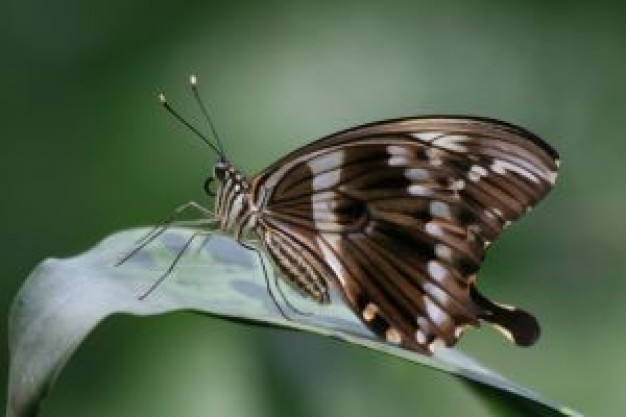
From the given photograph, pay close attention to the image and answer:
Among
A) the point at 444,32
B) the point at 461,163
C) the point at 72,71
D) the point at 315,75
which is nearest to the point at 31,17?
the point at 72,71

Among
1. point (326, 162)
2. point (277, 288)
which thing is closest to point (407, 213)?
point (326, 162)

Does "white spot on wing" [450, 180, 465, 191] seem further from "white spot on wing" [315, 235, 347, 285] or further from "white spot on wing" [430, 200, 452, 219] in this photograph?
"white spot on wing" [315, 235, 347, 285]

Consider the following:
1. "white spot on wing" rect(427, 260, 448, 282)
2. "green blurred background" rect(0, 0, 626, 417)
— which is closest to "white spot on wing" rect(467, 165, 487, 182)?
"white spot on wing" rect(427, 260, 448, 282)

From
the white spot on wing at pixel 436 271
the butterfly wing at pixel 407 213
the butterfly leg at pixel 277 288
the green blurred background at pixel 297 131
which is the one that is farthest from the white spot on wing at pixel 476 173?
the green blurred background at pixel 297 131

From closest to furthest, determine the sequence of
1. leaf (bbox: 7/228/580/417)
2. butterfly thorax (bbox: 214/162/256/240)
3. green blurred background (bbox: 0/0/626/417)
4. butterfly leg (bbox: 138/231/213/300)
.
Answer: leaf (bbox: 7/228/580/417)
butterfly leg (bbox: 138/231/213/300)
butterfly thorax (bbox: 214/162/256/240)
green blurred background (bbox: 0/0/626/417)

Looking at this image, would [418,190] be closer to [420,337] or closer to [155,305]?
[420,337]

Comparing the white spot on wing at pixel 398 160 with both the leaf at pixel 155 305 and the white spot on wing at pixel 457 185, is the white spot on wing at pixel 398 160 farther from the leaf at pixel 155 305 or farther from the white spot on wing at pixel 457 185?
the leaf at pixel 155 305
